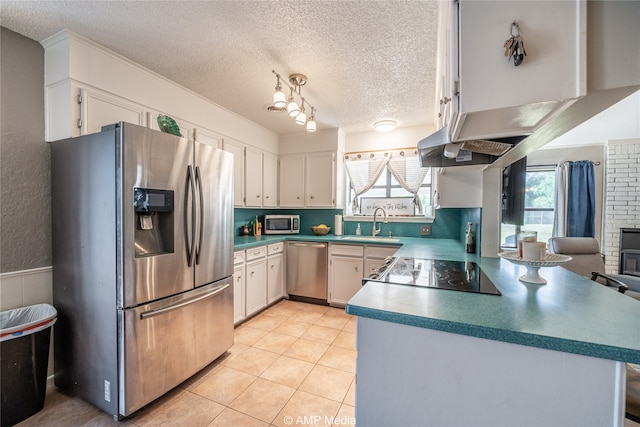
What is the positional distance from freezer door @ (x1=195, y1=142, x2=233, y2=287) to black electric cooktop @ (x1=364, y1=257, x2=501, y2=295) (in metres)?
1.27

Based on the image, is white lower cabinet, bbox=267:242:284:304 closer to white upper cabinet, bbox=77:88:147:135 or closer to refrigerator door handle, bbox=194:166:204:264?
refrigerator door handle, bbox=194:166:204:264

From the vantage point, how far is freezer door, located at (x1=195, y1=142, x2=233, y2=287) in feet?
6.24

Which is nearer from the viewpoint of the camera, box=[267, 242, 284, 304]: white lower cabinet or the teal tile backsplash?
box=[267, 242, 284, 304]: white lower cabinet

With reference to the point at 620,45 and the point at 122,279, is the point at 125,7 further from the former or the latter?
the point at 620,45

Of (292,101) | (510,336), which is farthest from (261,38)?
(510,336)

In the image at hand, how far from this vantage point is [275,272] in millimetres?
3338

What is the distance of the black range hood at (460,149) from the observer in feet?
4.27

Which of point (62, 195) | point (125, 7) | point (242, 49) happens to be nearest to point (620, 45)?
point (242, 49)

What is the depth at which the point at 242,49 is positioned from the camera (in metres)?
1.88

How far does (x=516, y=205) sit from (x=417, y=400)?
3.75 meters

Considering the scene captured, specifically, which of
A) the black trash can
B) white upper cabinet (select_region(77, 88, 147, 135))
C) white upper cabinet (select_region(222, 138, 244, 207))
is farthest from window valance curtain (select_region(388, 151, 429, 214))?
the black trash can

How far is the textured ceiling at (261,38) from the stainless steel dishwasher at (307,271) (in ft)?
6.23

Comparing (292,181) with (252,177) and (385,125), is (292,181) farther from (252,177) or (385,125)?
(385,125)

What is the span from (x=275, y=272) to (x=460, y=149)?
2617mm
